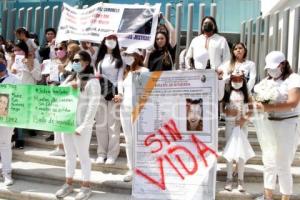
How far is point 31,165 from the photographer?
6.33m

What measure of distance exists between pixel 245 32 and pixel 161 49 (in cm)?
335

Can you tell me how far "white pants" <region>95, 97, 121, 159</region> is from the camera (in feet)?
19.3

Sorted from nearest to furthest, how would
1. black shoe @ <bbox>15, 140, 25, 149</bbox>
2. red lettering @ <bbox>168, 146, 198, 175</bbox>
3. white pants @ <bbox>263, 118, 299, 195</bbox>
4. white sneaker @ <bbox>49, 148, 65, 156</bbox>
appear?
1. white pants @ <bbox>263, 118, 299, 195</bbox>
2. red lettering @ <bbox>168, 146, 198, 175</bbox>
3. white sneaker @ <bbox>49, 148, 65, 156</bbox>
4. black shoe @ <bbox>15, 140, 25, 149</bbox>

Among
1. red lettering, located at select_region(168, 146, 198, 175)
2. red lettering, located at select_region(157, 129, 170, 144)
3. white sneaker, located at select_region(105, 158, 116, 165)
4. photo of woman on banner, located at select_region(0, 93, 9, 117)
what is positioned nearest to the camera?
red lettering, located at select_region(168, 146, 198, 175)

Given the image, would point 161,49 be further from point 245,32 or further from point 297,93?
point 245,32

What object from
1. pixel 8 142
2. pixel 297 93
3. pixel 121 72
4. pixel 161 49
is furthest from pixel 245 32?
pixel 8 142

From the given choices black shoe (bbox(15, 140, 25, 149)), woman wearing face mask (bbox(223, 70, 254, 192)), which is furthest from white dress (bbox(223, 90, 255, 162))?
black shoe (bbox(15, 140, 25, 149))

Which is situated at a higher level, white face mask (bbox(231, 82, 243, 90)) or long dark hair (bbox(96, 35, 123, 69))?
long dark hair (bbox(96, 35, 123, 69))

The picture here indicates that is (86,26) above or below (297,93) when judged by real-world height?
above

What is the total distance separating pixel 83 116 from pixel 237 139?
1.88 meters

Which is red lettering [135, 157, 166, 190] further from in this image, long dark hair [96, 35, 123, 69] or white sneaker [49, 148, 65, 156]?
white sneaker [49, 148, 65, 156]

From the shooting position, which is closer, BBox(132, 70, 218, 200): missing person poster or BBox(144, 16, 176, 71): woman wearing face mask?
BBox(132, 70, 218, 200): missing person poster

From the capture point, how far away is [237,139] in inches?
198

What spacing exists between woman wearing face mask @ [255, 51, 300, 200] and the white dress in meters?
0.35
